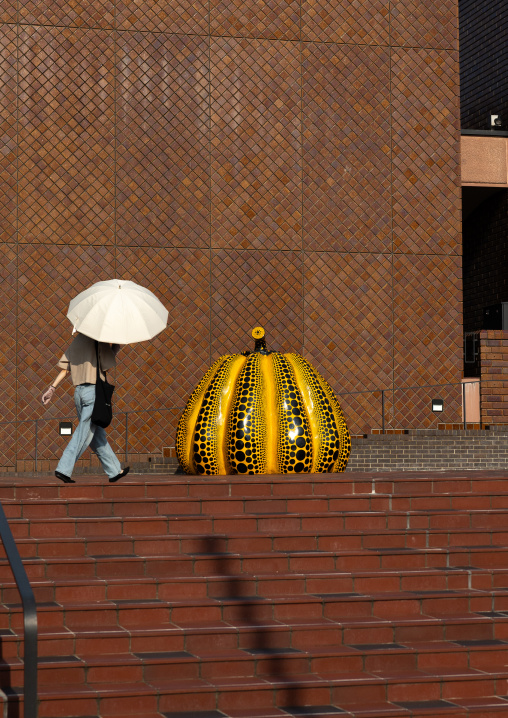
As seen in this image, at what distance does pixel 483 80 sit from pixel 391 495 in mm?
15453

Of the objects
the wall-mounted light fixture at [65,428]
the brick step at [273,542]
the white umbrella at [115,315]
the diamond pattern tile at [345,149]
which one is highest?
the diamond pattern tile at [345,149]

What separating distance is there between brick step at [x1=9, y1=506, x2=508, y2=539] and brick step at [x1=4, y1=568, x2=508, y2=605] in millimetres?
676

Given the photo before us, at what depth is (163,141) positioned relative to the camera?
1659cm

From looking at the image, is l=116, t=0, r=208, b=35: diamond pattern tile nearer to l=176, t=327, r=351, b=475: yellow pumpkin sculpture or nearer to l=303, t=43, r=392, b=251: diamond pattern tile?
l=303, t=43, r=392, b=251: diamond pattern tile

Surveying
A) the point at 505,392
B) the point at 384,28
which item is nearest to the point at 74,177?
the point at 384,28

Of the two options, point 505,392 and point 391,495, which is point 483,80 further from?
point 391,495

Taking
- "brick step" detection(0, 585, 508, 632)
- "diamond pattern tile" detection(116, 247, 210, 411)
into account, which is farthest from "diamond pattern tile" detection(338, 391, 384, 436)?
"brick step" detection(0, 585, 508, 632)

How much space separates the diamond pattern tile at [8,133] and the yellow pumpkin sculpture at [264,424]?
261 inches

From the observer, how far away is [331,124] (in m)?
17.2

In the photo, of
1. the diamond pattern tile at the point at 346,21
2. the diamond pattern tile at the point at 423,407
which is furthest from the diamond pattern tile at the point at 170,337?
the diamond pattern tile at the point at 346,21

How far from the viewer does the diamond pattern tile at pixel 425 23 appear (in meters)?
17.6

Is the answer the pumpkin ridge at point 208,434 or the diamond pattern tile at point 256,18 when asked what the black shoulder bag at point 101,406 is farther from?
the diamond pattern tile at point 256,18

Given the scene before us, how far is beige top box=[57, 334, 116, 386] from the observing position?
29.0 feet

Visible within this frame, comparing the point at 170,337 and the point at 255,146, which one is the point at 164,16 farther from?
the point at 170,337
